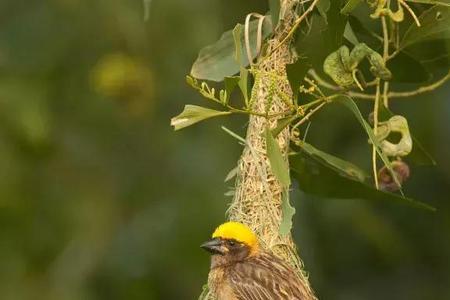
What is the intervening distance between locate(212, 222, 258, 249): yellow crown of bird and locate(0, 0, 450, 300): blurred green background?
9.36 feet

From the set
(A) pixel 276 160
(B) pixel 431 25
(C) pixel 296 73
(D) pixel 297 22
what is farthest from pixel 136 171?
(A) pixel 276 160

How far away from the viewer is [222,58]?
5.81 meters

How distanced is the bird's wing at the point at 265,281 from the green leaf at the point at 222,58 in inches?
28.3

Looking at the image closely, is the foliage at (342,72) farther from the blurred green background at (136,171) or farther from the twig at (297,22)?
the blurred green background at (136,171)

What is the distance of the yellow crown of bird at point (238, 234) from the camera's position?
18.3 ft

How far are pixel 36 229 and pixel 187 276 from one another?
1.27m

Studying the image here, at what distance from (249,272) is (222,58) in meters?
0.83

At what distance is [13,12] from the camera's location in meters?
9.55

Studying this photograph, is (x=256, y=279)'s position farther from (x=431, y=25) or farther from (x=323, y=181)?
(x=431, y=25)

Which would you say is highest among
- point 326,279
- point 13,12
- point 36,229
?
point 13,12

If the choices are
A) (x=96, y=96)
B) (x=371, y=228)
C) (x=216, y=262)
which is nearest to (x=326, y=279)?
(x=371, y=228)

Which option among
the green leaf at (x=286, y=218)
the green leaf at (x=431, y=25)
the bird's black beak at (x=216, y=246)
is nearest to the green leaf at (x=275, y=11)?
the green leaf at (x=431, y=25)

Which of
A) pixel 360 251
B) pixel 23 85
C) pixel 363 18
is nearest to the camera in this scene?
pixel 363 18

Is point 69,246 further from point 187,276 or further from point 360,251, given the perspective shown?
point 360,251
